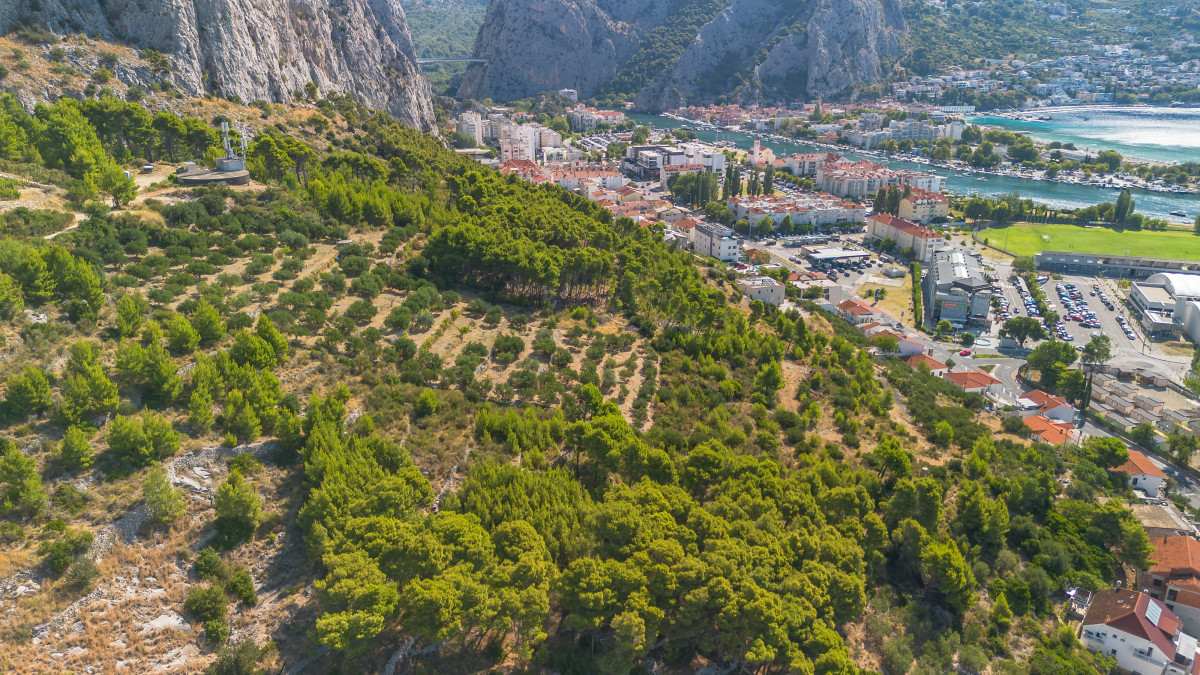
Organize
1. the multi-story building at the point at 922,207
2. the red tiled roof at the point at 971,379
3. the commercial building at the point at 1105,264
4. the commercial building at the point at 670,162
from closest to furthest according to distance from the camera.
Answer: the red tiled roof at the point at 971,379 → the commercial building at the point at 1105,264 → the multi-story building at the point at 922,207 → the commercial building at the point at 670,162

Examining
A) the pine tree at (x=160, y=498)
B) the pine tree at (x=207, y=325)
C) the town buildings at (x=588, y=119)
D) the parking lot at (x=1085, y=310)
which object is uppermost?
the town buildings at (x=588, y=119)

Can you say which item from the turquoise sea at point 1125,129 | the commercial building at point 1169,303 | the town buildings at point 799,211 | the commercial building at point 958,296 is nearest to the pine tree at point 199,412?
the commercial building at point 958,296

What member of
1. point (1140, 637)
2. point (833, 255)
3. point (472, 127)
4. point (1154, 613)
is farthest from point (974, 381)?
point (472, 127)

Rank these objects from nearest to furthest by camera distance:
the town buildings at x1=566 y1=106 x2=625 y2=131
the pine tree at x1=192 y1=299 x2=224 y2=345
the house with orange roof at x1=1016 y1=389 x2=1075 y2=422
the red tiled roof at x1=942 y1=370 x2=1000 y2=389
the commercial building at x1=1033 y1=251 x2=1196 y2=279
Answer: the pine tree at x1=192 y1=299 x2=224 y2=345 < the house with orange roof at x1=1016 y1=389 x2=1075 y2=422 < the red tiled roof at x1=942 y1=370 x2=1000 y2=389 < the commercial building at x1=1033 y1=251 x2=1196 y2=279 < the town buildings at x1=566 y1=106 x2=625 y2=131

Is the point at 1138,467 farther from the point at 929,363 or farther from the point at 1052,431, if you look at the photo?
the point at 929,363

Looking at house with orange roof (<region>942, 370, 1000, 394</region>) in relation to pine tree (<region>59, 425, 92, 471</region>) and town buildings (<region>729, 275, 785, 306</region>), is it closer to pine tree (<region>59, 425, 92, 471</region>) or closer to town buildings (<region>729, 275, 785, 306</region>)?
town buildings (<region>729, 275, 785, 306</region>)

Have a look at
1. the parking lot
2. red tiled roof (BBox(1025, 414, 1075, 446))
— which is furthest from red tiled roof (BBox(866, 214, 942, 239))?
red tiled roof (BBox(1025, 414, 1075, 446))

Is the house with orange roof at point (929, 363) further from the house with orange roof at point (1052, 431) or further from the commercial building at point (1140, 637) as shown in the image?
the commercial building at point (1140, 637)
